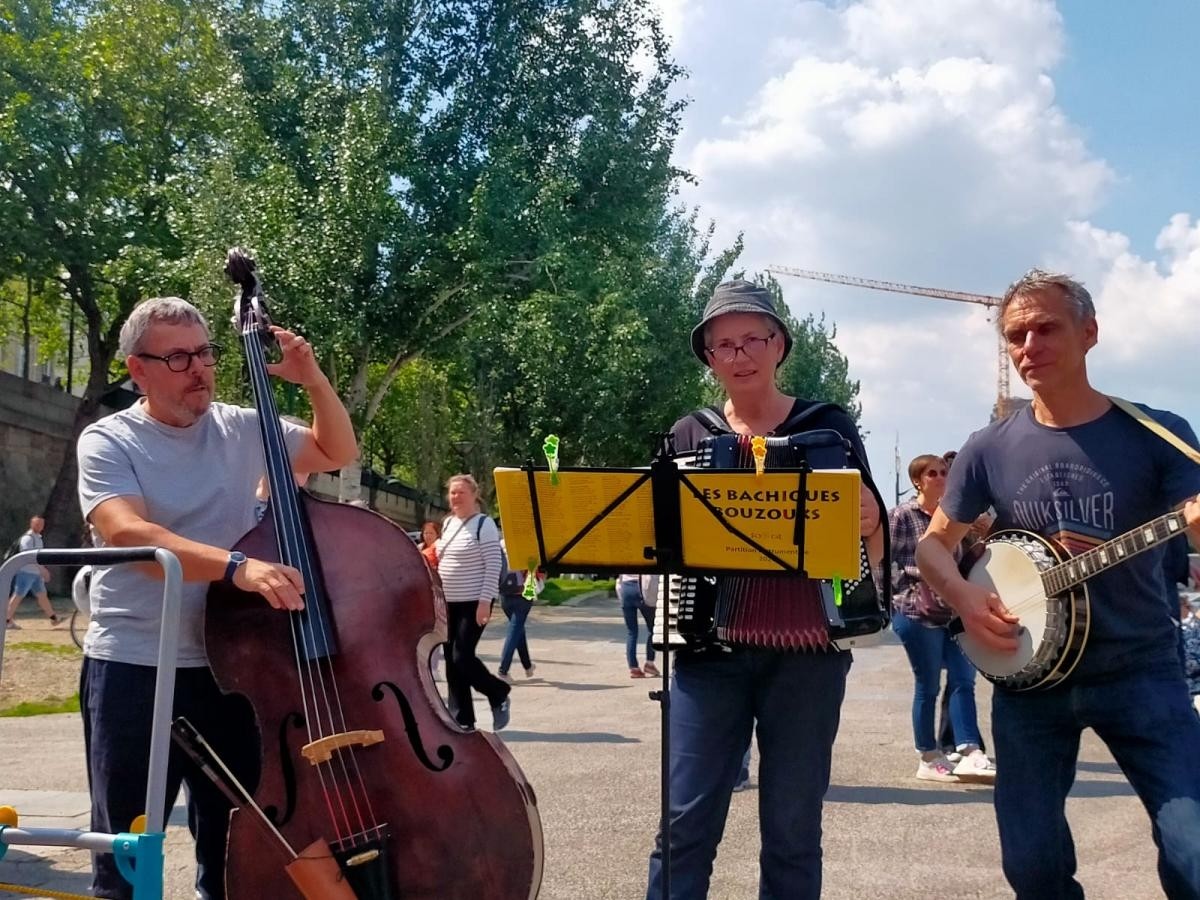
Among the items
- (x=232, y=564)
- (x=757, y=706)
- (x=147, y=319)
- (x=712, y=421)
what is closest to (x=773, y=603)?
(x=757, y=706)

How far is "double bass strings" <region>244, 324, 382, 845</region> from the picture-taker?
315 cm

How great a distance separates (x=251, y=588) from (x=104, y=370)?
25141mm

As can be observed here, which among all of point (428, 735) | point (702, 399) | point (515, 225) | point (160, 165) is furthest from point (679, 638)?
point (702, 399)

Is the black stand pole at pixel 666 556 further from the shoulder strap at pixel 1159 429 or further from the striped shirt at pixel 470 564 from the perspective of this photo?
the striped shirt at pixel 470 564

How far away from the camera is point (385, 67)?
2088 centimetres

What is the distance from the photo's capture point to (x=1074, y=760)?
11.0 feet

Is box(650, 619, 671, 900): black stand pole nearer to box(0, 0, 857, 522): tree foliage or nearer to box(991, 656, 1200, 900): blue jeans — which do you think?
box(991, 656, 1200, 900): blue jeans

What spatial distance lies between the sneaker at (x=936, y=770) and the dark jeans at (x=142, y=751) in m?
5.03

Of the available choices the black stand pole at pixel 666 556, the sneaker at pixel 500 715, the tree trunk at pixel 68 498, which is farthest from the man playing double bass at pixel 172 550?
the tree trunk at pixel 68 498

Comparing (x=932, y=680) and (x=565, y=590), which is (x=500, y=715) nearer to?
(x=932, y=680)

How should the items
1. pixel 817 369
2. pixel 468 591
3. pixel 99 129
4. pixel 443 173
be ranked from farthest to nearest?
pixel 817 369 → pixel 99 129 → pixel 443 173 → pixel 468 591

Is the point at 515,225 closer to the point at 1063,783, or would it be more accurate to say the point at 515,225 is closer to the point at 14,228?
the point at 14,228

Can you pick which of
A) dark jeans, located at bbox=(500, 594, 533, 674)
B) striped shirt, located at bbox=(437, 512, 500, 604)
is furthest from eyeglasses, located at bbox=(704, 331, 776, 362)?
dark jeans, located at bbox=(500, 594, 533, 674)

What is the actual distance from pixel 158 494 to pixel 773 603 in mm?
1742
